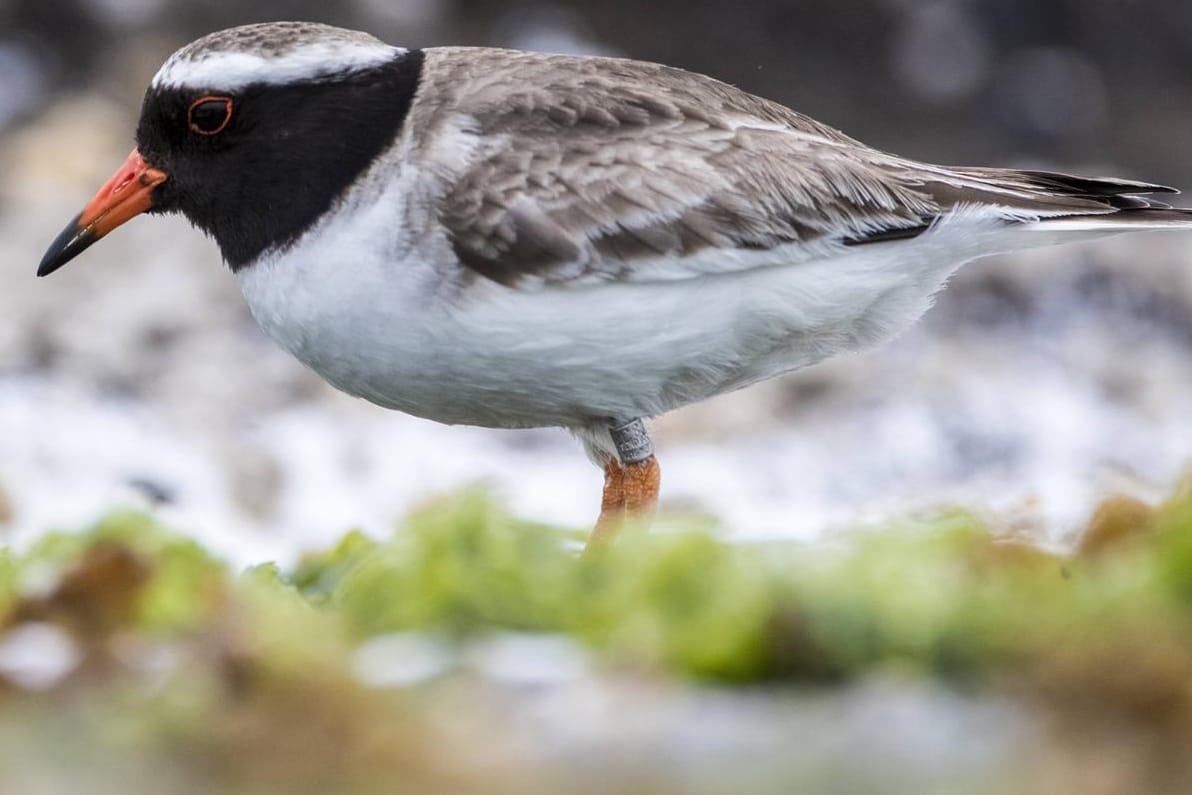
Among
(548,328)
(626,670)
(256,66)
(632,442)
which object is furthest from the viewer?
(632,442)

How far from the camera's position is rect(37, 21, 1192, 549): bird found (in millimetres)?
4418

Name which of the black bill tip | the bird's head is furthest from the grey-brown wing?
the black bill tip

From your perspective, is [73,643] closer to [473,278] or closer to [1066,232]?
[473,278]

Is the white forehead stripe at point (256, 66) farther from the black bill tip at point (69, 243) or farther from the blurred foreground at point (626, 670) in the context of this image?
the blurred foreground at point (626, 670)

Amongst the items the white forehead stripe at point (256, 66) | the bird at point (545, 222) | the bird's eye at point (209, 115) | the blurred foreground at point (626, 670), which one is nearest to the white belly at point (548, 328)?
the bird at point (545, 222)

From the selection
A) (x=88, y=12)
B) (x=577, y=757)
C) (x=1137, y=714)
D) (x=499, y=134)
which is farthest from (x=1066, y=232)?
(x=88, y=12)

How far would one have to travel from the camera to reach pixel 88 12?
13133mm

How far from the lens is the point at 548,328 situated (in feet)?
14.4

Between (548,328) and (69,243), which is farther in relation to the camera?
(69,243)

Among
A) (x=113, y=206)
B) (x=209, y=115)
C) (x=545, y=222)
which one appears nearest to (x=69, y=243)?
(x=113, y=206)

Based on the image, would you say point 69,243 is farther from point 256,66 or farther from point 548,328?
point 548,328

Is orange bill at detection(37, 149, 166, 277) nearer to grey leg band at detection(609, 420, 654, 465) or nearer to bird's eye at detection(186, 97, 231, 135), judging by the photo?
bird's eye at detection(186, 97, 231, 135)

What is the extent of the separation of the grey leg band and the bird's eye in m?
1.57

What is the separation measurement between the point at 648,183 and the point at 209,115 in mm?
1403
